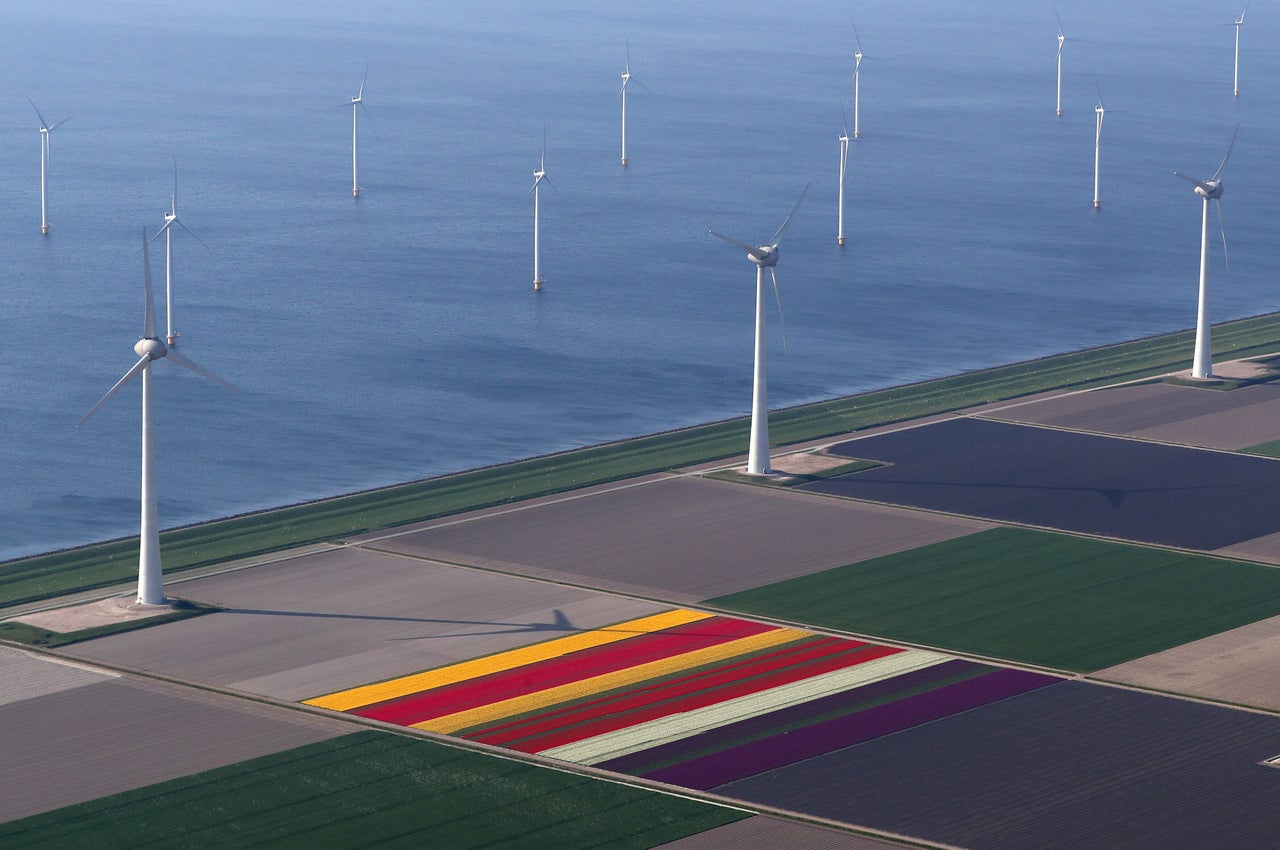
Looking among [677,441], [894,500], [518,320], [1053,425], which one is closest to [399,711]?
[894,500]

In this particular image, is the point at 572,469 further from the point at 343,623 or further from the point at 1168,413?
the point at 1168,413

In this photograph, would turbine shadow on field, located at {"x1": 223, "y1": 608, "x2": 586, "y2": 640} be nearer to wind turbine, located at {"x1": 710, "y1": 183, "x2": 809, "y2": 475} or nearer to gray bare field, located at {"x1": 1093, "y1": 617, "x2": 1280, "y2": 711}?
gray bare field, located at {"x1": 1093, "y1": 617, "x2": 1280, "y2": 711}

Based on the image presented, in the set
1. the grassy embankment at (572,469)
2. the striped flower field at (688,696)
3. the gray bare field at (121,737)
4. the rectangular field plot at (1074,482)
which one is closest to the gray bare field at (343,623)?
the striped flower field at (688,696)

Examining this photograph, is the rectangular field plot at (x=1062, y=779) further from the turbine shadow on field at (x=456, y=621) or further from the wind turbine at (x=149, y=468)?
the wind turbine at (x=149, y=468)

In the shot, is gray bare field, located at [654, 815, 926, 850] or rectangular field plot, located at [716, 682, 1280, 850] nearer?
gray bare field, located at [654, 815, 926, 850]

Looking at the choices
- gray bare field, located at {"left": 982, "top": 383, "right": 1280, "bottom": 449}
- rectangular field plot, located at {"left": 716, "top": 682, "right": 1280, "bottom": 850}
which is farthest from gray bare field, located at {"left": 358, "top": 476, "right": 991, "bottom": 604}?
gray bare field, located at {"left": 982, "top": 383, "right": 1280, "bottom": 449}

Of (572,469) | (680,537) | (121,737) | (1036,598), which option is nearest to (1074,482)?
(1036,598)

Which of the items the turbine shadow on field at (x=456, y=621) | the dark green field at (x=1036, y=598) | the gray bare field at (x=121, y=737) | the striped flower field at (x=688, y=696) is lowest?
the gray bare field at (x=121, y=737)
